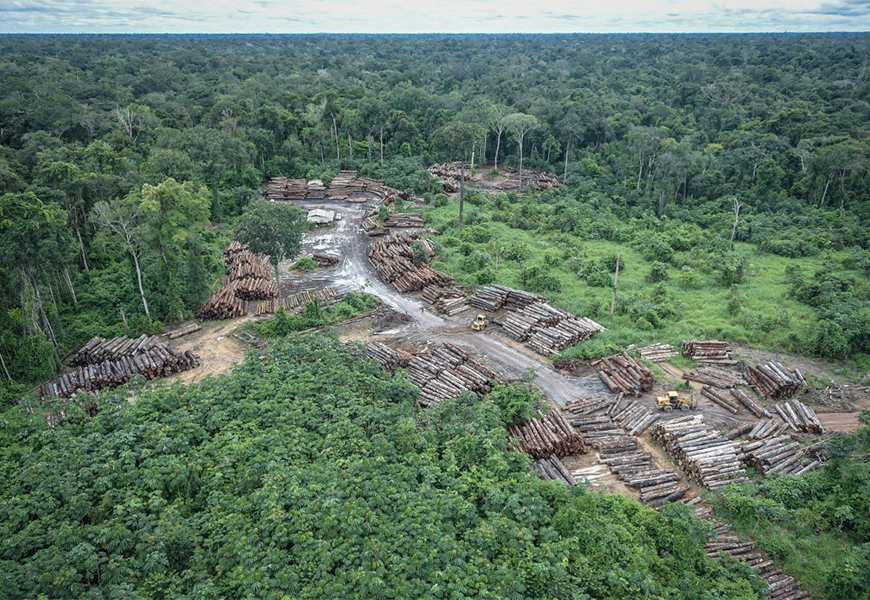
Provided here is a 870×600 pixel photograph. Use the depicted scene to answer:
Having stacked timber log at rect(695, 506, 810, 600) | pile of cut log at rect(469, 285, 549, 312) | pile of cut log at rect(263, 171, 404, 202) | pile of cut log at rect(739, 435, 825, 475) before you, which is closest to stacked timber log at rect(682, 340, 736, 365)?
pile of cut log at rect(739, 435, 825, 475)

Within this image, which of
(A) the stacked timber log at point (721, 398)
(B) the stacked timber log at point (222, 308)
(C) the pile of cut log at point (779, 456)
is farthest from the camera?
(B) the stacked timber log at point (222, 308)

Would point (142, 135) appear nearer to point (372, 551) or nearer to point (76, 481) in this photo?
point (76, 481)

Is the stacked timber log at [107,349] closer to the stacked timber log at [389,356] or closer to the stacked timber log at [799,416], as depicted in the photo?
the stacked timber log at [389,356]

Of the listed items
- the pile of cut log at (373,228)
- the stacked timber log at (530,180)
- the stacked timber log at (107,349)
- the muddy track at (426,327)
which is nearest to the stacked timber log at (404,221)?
the pile of cut log at (373,228)

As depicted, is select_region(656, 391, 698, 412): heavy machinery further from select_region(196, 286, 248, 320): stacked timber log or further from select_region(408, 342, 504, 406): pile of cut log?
select_region(196, 286, 248, 320): stacked timber log

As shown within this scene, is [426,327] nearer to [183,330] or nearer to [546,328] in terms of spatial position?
[546,328]

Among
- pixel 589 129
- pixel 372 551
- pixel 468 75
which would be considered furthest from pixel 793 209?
pixel 468 75
